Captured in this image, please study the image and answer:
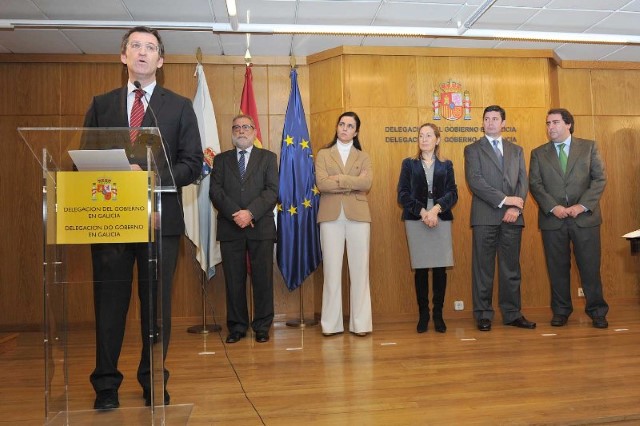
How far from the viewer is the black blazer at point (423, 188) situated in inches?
172

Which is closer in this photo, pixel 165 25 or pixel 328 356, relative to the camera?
pixel 328 356

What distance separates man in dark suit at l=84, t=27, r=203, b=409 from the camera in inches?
77.5

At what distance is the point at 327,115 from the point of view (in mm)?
5375

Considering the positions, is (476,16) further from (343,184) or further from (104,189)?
(104,189)

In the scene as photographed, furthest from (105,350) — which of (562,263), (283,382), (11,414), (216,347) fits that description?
(562,263)

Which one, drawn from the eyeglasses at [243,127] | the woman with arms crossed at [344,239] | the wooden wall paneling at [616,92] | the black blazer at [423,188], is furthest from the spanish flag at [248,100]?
the wooden wall paneling at [616,92]

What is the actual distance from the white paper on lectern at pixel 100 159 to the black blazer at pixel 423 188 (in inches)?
111

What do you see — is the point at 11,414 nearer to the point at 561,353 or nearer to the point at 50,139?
the point at 50,139

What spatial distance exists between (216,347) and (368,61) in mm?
2998

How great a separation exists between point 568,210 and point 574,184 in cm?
26

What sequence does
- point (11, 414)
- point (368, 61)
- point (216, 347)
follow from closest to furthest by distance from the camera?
1. point (11, 414)
2. point (216, 347)
3. point (368, 61)

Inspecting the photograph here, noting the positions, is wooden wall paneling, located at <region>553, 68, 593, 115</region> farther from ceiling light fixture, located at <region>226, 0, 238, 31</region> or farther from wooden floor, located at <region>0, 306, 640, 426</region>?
ceiling light fixture, located at <region>226, 0, 238, 31</region>

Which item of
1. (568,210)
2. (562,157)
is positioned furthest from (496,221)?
(562,157)

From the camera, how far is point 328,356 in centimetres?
353
